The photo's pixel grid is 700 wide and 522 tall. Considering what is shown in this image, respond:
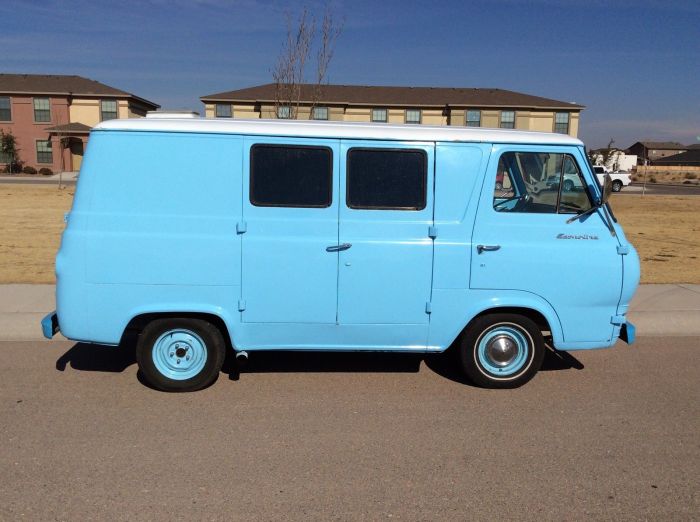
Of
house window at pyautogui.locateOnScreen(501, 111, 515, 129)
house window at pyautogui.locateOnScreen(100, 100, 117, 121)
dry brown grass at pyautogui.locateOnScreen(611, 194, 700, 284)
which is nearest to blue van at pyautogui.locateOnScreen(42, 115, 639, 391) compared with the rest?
dry brown grass at pyautogui.locateOnScreen(611, 194, 700, 284)

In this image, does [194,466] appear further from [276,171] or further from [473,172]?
[473,172]

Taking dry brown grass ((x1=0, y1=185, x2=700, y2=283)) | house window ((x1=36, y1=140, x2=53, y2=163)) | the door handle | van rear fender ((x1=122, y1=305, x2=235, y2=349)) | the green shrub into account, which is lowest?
dry brown grass ((x1=0, y1=185, x2=700, y2=283))

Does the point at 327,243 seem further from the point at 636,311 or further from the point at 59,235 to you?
the point at 59,235

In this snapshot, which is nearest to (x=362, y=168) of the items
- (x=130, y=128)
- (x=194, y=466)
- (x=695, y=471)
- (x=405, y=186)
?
(x=405, y=186)

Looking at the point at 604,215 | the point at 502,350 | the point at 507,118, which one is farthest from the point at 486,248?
the point at 507,118

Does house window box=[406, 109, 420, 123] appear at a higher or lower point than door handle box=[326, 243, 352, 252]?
higher

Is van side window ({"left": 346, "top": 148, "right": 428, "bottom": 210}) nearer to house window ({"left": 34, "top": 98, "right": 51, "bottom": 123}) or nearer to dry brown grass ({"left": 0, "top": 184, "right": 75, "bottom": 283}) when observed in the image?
dry brown grass ({"left": 0, "top": 184, "right": 75, "bottom": 283})

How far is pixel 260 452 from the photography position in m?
4.12

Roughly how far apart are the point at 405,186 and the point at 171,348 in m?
2.36

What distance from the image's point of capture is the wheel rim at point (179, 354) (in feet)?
17.0

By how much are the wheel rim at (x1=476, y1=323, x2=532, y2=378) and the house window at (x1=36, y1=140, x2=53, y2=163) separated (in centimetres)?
4803

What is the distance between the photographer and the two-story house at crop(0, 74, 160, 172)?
45719 millimetres

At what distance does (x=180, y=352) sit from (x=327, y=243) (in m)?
1.55

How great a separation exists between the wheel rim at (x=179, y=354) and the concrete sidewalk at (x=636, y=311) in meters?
2.26
